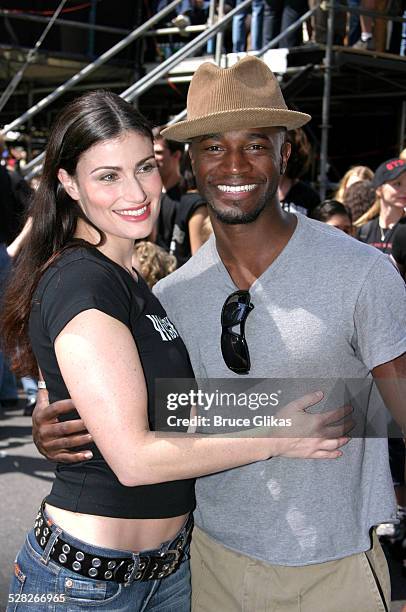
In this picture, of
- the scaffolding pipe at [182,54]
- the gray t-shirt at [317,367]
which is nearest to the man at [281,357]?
the gray t-shirt at [317,367]

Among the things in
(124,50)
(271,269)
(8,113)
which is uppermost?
(271,269)

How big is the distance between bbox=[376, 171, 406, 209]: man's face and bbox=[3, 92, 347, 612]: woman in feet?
11.7

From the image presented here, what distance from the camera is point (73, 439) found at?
1852 mm

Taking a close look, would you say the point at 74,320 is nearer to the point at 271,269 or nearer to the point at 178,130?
the point at 271,269

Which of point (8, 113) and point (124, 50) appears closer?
point (124, 50)

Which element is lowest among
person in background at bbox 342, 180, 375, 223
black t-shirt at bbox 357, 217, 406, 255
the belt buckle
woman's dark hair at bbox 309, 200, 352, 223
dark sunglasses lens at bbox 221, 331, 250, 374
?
person in background at bbox 342, 180, 375, 223

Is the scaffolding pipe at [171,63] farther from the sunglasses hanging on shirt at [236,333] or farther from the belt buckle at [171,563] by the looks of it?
the belt buckle at [171,563]

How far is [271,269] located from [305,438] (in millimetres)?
467

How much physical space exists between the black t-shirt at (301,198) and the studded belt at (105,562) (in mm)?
3642

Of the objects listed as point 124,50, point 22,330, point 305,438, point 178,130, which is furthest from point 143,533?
point 124,50

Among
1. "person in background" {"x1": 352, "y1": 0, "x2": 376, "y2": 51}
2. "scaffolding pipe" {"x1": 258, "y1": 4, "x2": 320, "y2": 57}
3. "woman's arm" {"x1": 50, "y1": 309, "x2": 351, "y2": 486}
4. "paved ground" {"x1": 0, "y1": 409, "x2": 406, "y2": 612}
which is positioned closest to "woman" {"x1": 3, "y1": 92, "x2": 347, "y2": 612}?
"woman's arm" {"x1": 50, "y1": 309, "x2": 351, "y2": 486}

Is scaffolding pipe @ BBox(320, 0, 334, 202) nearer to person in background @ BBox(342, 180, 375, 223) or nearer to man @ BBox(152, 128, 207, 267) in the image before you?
person in background @ BBox(342, 180, 375, 223)

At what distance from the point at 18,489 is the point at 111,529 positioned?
310 cm

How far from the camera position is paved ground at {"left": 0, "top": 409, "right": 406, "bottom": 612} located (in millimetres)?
3770
